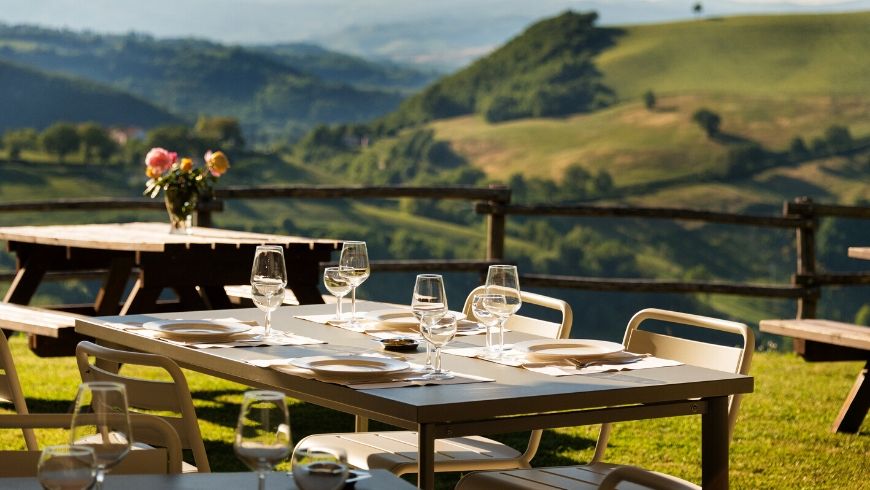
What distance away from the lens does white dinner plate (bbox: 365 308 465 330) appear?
3.43 m

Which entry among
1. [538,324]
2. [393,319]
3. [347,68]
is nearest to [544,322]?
[538,324]

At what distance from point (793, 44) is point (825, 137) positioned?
228 inches

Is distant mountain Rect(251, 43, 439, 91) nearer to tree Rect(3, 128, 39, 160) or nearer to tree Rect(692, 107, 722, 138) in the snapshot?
tree Rect(692, 107, 722, 138)

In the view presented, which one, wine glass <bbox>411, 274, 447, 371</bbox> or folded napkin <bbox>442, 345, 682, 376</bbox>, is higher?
wine glass <bbox>411, 274, 447, 371</bbox>

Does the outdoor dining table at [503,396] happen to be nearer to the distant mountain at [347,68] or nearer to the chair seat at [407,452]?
the chair seat at [407,452]

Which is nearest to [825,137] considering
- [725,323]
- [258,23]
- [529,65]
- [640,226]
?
[640,226]

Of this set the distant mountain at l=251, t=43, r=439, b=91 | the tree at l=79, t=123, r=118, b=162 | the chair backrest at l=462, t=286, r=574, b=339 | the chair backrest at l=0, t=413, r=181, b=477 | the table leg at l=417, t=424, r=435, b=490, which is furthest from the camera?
the distant mountain at l=251, t=43, r=439, b=91

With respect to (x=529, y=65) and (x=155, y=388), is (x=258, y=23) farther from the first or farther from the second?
(x=155, y=388)

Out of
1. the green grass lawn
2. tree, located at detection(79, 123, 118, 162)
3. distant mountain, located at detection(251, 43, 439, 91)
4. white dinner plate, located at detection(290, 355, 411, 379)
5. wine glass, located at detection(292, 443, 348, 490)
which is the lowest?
the green grass lawn

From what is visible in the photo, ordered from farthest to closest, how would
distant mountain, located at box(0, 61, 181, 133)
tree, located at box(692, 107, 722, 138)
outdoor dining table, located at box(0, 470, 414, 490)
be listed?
tree, located at box(692, 107, 722, 138), distant mountain, located at box(0, 61, 181, 133), outdoor dining table, located at box(0, 470, 414, 490)

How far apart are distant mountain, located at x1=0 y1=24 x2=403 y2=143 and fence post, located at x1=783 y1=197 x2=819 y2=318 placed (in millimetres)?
40376

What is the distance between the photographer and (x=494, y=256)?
8094 millimetres

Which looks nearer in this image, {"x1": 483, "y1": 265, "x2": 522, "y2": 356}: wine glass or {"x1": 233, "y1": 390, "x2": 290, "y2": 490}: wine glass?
{"x1": 233, "y1": 390, "x2": 290, "y2": 490}: wine glass

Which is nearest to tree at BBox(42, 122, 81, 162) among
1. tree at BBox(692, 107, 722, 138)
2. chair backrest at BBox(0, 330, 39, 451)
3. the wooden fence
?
tree at BBox(692, 107, 722, 138)
